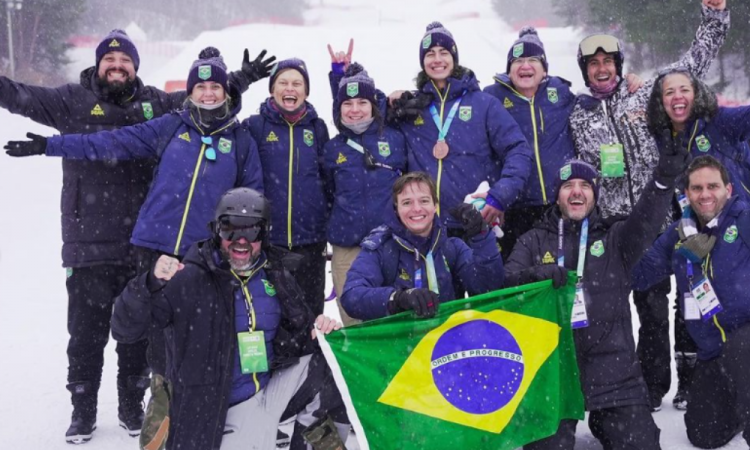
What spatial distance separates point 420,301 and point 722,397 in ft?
7.02

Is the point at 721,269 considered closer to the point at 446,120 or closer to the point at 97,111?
the point at 446,120

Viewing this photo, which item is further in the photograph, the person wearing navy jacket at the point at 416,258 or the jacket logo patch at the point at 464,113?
the jacket logo patch at the point at 464,113

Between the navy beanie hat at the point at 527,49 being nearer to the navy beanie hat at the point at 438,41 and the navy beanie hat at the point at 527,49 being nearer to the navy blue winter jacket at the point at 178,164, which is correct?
the navy beanie hat at the point at 438,41

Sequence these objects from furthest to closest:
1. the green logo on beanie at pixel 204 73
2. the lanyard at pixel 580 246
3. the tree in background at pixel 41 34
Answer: the tree in background at pixel 41 34
the green logo on beanie at pixel 204 73
the lanyard at pixel 580 246

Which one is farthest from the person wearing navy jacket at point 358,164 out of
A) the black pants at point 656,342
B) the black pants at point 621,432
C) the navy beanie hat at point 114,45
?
the black pants at point 656,342

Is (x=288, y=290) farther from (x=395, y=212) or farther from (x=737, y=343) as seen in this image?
(x=737, y=343)

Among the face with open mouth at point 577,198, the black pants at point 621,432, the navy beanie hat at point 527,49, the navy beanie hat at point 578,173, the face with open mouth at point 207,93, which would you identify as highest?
the navy beanie hat at point 527,49

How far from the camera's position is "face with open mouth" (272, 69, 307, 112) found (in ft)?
18.2

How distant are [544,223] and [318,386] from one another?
1676 mm

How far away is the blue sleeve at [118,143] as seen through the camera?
5.12 metres

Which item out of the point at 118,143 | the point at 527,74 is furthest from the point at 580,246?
the point at 118,143

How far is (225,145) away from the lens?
5.29 m

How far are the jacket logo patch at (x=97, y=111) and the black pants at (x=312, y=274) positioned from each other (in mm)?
1654

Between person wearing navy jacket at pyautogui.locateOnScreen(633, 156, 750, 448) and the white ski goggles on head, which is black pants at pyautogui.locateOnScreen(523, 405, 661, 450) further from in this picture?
the white ski goggles on head
